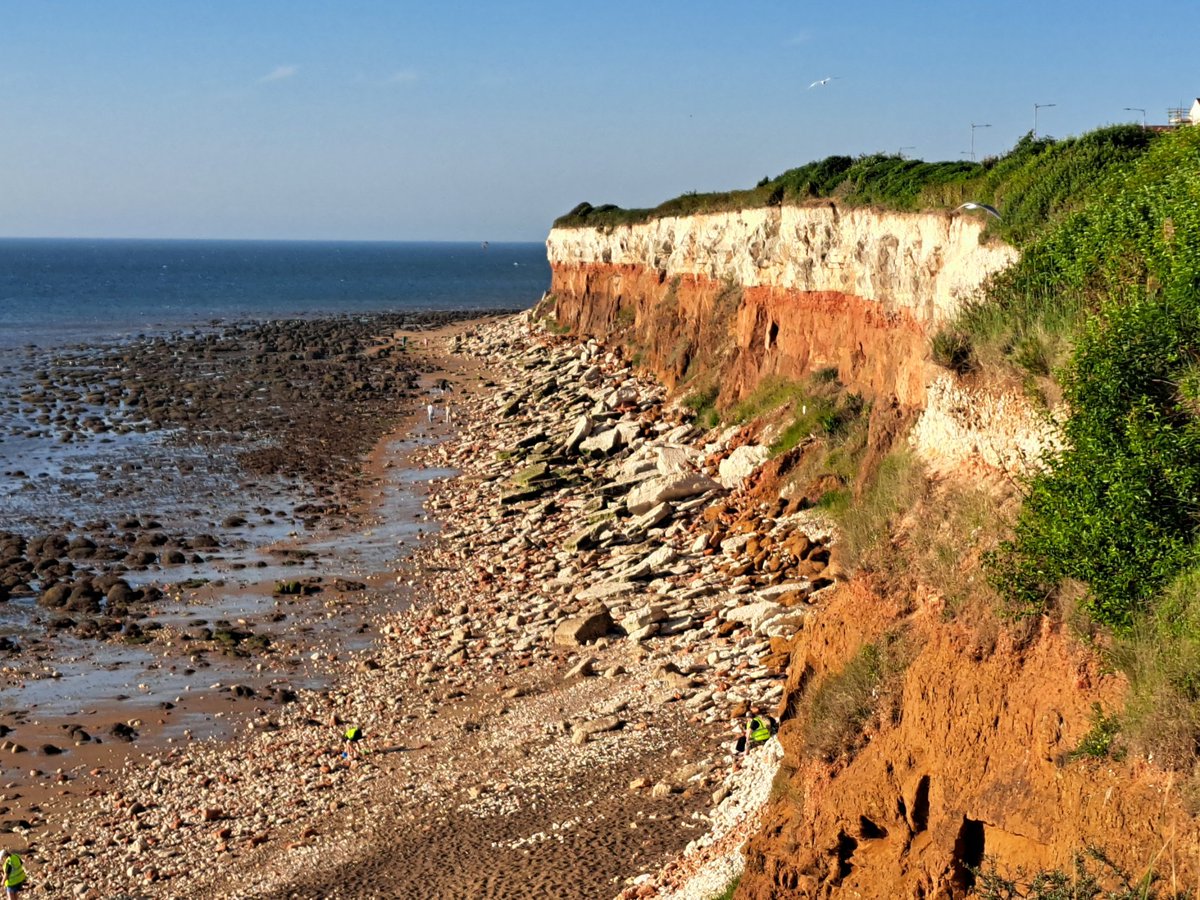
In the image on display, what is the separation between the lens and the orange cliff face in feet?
77.0

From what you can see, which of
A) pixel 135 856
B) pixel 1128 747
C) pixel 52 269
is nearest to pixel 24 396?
pixel 135 856

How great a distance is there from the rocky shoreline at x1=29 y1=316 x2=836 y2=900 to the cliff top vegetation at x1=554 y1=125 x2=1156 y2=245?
23.5ft

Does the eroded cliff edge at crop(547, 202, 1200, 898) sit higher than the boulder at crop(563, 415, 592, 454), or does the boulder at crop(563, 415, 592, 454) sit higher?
the eroded cliff edge at crop(547, 202, 1200, 898)

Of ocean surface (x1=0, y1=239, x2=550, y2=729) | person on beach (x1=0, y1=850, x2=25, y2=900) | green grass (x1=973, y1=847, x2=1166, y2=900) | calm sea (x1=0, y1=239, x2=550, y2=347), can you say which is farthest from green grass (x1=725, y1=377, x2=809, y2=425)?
calm sea (x1=0, y1=239, x2=550, y2=347)

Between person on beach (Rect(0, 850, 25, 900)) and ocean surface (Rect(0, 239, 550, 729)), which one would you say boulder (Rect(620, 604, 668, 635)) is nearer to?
ocean surface (Rect(0, 239, 550, 729))

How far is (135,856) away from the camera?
55.5 ft

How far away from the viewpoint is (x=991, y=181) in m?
22.6

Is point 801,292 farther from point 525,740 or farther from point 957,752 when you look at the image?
point 957,752

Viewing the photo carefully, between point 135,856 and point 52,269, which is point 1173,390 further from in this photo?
point 52,269

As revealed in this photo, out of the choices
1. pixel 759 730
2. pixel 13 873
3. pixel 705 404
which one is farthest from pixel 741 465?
pixel 13 873

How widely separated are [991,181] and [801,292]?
1090 centimetres

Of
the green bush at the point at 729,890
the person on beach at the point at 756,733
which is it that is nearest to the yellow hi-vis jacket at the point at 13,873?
the green bush at the point at 729,890

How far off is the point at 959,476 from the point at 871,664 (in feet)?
7.45

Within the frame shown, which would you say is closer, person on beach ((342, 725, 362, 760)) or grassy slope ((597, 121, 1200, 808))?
grassy slope ((597, 121, 1200, 808))
